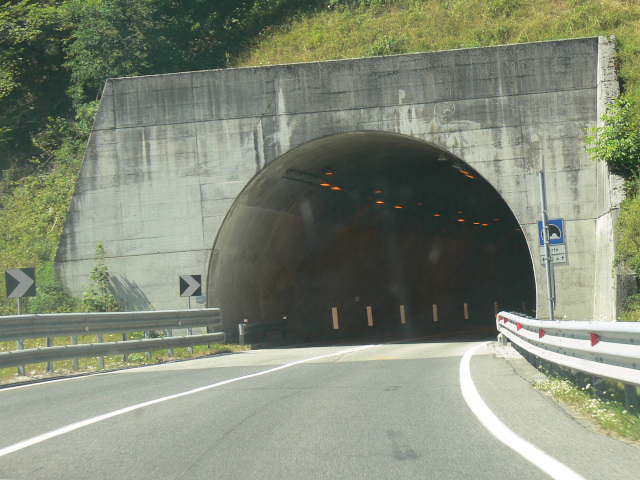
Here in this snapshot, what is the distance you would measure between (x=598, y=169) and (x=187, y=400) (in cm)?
1544

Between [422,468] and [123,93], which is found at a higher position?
[123,93]

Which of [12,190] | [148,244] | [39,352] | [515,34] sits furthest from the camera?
[12,190]

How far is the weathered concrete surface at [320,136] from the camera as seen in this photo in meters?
21.6

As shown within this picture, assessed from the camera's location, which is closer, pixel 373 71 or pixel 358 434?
pixel 358 434

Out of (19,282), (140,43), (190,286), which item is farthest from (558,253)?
(140,43)

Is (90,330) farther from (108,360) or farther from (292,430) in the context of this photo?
(292,430)

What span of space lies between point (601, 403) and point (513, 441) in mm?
1719

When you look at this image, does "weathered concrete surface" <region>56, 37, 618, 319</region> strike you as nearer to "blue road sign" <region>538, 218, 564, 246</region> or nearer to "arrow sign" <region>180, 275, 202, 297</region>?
"blue road sign" <region>538, 218, 564, 246</region>

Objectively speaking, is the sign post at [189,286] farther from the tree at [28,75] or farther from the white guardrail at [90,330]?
the tree at [28,75]

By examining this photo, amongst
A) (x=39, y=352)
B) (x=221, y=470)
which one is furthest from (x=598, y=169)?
(x=221, y=470)

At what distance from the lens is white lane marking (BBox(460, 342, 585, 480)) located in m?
5.04

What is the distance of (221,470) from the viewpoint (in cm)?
554

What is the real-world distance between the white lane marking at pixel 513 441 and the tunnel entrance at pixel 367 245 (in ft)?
48.1

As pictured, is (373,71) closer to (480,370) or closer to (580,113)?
(580,113)
